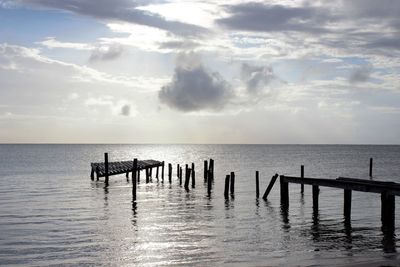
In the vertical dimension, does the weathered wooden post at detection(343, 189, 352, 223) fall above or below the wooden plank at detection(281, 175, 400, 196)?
below

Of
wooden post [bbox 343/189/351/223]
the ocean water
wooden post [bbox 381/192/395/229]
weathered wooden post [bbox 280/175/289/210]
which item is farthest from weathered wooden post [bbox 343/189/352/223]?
weathered wooden post [bbox 280/175/289/210]

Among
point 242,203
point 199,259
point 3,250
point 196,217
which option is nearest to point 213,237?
point 199,259

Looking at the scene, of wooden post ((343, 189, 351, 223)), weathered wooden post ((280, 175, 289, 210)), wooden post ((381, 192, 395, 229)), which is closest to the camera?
wooden post ((381, 192, 395, 229))

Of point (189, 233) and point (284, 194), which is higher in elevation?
point (284, 194)

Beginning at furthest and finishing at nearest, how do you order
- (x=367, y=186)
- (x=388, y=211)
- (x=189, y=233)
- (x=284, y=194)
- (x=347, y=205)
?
1. (x=284, y=194)
2. (x=347, y=205)
3. (x=367, y=186)
4. (x=388, y=211)
5. (x=189, y=233)

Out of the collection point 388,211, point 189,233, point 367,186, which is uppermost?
point 367,186

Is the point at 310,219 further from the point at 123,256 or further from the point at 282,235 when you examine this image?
the point at 123,256

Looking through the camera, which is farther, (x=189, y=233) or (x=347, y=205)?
(x=347, y=205)

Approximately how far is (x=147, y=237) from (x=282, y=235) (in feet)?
18.0

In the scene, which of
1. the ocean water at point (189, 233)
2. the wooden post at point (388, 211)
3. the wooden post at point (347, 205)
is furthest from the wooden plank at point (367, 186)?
the ocean water at point (189, 233)

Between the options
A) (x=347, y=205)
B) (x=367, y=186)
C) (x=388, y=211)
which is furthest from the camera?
(x=347, y=205)

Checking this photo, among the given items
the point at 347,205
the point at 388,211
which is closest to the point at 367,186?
the point at 388,211

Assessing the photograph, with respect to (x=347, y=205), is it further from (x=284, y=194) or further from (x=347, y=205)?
(x=284, y=194)

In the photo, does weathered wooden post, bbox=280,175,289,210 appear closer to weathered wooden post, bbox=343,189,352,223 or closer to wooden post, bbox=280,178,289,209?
wooden post, bbox=280,178,289,209
